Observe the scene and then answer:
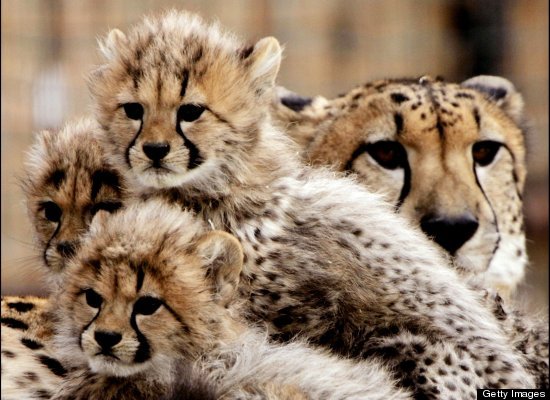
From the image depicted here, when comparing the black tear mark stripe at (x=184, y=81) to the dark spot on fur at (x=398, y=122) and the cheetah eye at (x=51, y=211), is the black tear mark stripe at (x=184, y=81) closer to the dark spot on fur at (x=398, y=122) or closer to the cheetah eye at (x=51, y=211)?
the cheetah eye at (x=51, y=211)

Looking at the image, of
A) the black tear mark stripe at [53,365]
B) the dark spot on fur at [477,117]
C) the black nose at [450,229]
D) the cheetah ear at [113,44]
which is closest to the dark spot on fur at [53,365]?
the black tear mark stripe at [53,365]

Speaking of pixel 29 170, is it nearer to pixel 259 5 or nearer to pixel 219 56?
pixel 219 56

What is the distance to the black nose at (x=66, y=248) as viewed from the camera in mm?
2461

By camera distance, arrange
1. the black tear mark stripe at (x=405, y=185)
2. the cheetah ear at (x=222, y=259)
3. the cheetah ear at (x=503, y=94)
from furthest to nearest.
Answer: the cheetah ear at (x=503, y=94) → the black tear mark stripe at (x=405, y=185) → the cheetah ear at (x=222, y=259)

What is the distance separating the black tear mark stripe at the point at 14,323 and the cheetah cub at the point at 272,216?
45 cm

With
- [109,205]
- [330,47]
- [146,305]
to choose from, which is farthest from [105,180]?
[330,47]

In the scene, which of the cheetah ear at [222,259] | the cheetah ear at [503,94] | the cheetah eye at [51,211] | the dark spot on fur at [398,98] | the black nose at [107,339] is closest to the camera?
the black nose at [107,339]

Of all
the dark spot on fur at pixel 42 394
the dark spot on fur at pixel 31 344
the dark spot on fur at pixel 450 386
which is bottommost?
the dark spot on fur at pixel 42 394

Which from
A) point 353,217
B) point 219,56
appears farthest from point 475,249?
point 219,56

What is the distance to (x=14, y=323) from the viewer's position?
2.63 meters

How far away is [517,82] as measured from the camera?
6.88 meters

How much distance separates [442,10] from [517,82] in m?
0.95

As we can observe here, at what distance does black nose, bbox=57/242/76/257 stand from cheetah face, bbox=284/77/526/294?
93 centimetres

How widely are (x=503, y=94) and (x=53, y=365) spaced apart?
1.74 m
